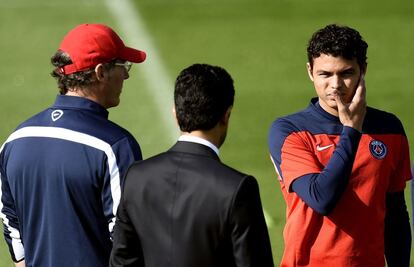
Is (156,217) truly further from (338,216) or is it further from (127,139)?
(338,216)

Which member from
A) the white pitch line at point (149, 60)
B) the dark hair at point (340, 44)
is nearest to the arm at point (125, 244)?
the dark hair at point (340, 44)

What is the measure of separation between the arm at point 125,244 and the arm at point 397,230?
1.36 m

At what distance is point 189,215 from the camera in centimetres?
395

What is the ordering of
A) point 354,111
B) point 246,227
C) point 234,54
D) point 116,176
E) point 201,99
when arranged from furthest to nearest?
point 234,54 → point 354,111 → point 116,176 → point 201,99 → point 246,227

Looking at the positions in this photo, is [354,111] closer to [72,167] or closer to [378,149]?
[378,149]

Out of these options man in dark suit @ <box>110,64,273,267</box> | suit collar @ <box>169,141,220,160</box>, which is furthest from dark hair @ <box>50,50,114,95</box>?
suit collar @ <box>169,141,220,160</box>

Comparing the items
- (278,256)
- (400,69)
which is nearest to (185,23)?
(400,69)

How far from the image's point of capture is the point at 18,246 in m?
4.95

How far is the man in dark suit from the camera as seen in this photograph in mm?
3889

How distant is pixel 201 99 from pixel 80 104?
927mm

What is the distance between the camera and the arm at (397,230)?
192 inches

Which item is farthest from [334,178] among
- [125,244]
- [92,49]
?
[92,49]

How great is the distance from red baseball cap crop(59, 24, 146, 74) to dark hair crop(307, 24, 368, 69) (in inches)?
34.3

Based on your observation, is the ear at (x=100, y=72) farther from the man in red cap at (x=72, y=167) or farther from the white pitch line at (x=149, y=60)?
the white pitch line at (x=149, y=60)
